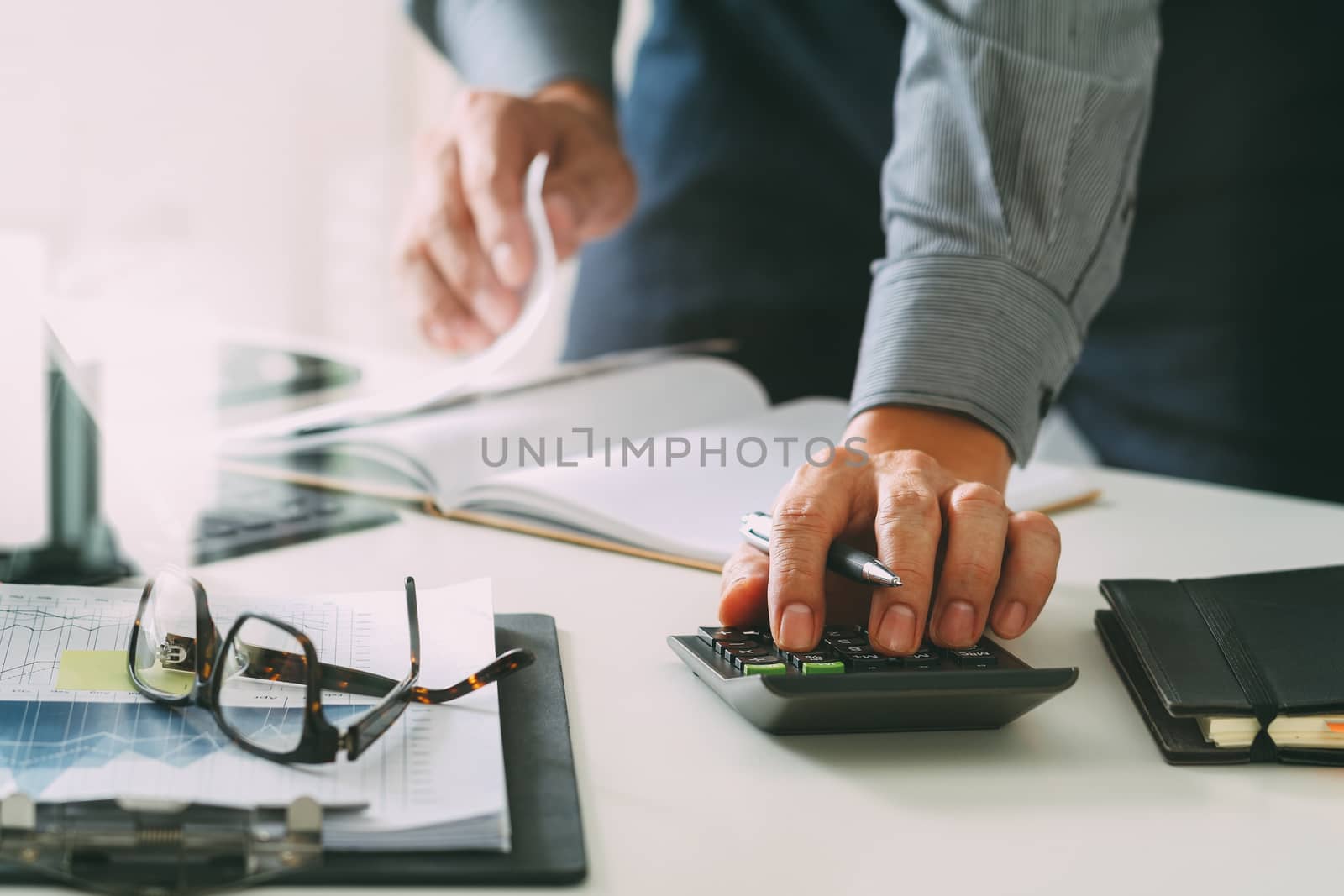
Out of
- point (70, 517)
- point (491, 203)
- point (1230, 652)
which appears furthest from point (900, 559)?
point (491, 203)

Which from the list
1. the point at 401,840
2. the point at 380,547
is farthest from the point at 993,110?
the point at 401,840

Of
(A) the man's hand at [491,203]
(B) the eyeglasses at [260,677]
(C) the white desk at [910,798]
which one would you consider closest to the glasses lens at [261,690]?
(B) the eyeglasses at [260,677]

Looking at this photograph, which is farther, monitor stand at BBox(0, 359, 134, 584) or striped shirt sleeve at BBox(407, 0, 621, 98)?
striped shirt sleeve at BBox(407, 0, 621, 98)

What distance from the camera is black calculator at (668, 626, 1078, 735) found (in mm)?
426

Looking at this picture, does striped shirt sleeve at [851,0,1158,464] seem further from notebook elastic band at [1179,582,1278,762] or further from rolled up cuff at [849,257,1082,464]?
notebook elastic band at [1179,582,1278,762]

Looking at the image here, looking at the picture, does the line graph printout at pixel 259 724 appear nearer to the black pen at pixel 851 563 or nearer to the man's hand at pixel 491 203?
the black pen at pixel 851 563

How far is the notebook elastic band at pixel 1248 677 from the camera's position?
1.44 ft

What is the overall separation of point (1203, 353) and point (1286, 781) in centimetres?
85

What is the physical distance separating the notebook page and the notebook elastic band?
0.71 feet

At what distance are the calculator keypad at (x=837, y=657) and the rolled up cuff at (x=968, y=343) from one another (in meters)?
0.21

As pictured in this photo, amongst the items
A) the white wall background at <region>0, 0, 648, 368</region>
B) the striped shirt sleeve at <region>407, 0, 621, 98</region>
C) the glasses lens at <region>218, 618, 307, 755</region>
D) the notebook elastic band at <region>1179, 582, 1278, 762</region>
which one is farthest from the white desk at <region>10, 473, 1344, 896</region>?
the white wall background at <region>0, 0, 648, 368</region>

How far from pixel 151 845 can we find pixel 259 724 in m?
0.08

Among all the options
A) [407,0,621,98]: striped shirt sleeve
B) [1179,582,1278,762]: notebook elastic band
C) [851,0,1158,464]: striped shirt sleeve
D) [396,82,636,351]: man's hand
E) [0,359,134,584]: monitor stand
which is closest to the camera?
[1179,582,1278,762]: notebook elastic band

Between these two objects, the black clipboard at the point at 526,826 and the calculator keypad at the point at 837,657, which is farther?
the calculator keypad at the point at 837,657
